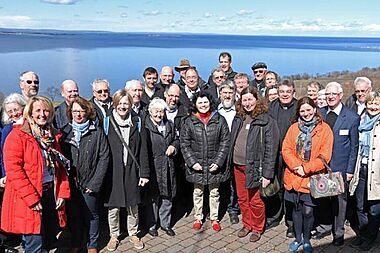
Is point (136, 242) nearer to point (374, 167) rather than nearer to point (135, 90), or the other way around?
point (135, 90)

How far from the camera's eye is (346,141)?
4.84 m

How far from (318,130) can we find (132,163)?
6.88 ft

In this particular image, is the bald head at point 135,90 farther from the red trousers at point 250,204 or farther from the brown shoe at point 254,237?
the brown shoe at point 254,237

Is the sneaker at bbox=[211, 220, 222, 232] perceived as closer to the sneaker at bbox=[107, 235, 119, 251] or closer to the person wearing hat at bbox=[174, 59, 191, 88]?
the sneaker at bbox=[107, 235, 119, 251]

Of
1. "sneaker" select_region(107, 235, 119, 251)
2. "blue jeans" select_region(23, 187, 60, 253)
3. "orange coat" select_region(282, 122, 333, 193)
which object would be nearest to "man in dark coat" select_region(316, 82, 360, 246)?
"orange coat" select_region(282, 122, 333, 193)

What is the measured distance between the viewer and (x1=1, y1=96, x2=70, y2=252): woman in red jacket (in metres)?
3.78

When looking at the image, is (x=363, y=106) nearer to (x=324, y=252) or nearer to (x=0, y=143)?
(x=324, y=252)

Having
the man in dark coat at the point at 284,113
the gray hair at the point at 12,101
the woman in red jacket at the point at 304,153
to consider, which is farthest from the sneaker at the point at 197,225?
the gray hair at the point at 12,101

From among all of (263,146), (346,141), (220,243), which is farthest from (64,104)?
(346,141)

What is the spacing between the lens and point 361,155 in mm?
4898

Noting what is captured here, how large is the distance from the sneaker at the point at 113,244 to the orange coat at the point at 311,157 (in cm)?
211

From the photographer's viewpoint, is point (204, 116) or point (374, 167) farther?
point (204, 116)

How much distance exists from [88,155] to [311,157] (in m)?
2.40

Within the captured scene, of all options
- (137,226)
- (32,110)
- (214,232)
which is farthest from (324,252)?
(32,110)
